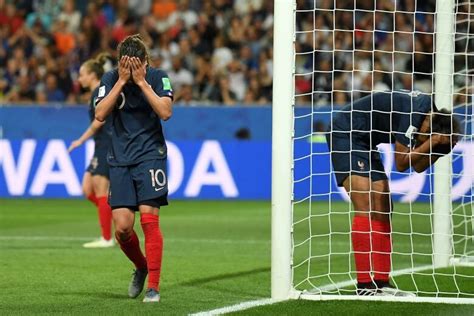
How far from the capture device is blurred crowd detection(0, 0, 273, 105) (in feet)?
73.8

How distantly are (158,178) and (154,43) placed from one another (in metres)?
15.9

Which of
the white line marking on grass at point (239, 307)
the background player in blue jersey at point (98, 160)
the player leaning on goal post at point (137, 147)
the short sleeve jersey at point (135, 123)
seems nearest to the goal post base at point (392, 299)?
the white line marking on grass at point (239, 307)

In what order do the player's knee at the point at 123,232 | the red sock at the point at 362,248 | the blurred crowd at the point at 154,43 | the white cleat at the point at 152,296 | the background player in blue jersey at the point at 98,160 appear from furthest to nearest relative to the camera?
the blurred crowd at the point at 154,43 < the background player in blue jersey at the point at 98,160 < the red sock at the point at 362,248 < the player's knee at the point at 123,232 < the white cleat at the point at 152,296

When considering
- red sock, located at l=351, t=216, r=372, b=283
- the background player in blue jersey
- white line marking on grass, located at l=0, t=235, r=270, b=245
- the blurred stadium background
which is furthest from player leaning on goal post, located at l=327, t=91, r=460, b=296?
white line marking on grass, located at l=0, t=235, r=270, b=245

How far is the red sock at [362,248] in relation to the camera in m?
8.76

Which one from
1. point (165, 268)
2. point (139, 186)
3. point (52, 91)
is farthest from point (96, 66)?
point (52, 91)

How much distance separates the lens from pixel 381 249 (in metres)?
8.88

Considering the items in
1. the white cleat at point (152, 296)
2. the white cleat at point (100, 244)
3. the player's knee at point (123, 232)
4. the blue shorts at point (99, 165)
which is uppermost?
the player's knee at point (123, 232)

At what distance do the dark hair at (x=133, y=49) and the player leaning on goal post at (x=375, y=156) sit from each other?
5.31ft

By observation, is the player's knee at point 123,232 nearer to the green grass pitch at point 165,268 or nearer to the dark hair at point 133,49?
the green grass pitch at point 165,268

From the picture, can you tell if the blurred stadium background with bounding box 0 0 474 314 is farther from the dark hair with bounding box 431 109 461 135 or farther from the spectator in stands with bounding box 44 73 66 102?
the dark hair with bounding box 431 109 461 135

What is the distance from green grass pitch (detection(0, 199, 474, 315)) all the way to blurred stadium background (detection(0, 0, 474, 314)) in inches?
1.0

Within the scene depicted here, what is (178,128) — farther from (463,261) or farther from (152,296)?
(152,296)

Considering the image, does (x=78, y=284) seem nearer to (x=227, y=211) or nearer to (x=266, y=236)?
(x=266, y=236)
